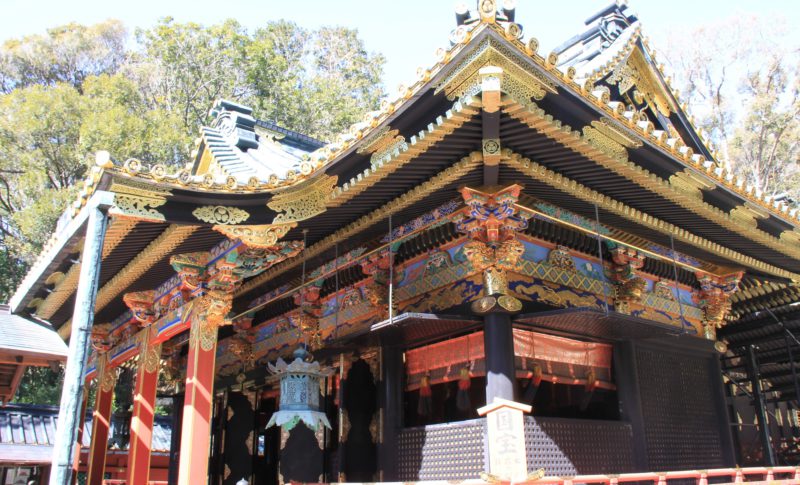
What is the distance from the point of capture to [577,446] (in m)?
7.05

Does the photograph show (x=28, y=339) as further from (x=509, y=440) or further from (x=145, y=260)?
(x=509, y=440)

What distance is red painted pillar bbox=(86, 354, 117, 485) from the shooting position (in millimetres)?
11352

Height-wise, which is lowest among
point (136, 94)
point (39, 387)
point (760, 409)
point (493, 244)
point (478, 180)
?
point (760, 409)

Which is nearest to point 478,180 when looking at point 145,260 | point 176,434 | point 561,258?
point 561,258

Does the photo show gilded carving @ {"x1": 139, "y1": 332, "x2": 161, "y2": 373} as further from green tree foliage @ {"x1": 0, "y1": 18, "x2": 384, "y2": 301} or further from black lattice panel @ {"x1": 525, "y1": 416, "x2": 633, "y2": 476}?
green tree foliage @ {"x1": 0, "y1": 18, "x2": 384, "y2": 301}

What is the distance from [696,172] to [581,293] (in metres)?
2.11

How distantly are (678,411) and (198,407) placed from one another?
637 cm

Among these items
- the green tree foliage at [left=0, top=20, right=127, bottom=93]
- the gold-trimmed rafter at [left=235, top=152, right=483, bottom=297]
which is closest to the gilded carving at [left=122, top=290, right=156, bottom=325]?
the gold-trimmed rafter at [left=235, top=152, right=483, bottom=297]

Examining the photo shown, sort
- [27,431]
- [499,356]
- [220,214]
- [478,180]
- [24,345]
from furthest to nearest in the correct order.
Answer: [27,431], [24,345], [220,214], [499,356], [478,180]

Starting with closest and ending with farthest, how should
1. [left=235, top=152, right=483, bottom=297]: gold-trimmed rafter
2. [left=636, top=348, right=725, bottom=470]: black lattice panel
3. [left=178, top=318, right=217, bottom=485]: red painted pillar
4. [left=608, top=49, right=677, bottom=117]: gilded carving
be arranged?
[left=235, top=152, right=483, bottom=297]: gold-trimmed rafter → [left=178, top=318, right=217, bottom=485]: red painted pillar → [left=636, top=348, right=725, bottom=470]: black lattice panel → [left=608, top=49, right=677, bottom=117]: gilded carving

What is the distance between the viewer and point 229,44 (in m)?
28.5

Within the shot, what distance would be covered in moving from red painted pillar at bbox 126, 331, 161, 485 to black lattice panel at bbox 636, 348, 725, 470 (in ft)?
22.8

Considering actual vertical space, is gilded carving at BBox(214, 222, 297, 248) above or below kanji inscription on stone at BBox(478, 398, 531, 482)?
above

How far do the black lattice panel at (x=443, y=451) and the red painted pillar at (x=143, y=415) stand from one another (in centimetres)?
407
